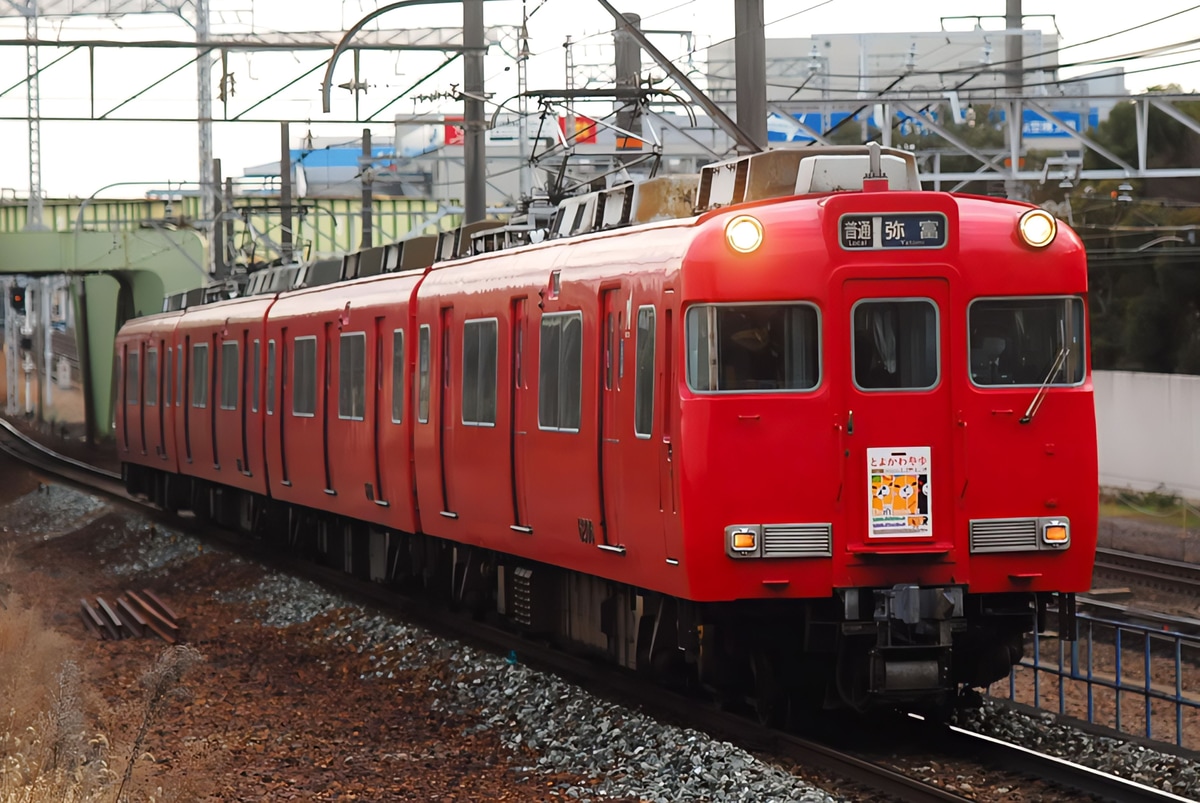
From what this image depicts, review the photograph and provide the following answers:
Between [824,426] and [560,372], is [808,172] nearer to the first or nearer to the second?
[824,426]

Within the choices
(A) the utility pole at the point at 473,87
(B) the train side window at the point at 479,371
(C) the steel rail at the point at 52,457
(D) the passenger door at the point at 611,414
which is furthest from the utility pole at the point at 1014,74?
(C) the steel rail at the point at 52,457

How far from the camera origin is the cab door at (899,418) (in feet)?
32.1

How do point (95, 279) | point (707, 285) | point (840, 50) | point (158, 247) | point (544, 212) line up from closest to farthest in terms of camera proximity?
point (707, 285), point (544, 212), point (158, 247), point (95, 279), point (840, 50)

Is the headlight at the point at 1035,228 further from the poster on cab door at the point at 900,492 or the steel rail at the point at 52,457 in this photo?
the steel rail at the point at 52,457

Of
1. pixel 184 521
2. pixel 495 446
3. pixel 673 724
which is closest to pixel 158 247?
pixel 184 521

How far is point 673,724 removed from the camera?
35.4ft

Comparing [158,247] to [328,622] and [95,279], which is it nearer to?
A: [95,279]

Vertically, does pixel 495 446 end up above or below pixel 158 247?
below

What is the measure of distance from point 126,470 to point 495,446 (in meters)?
20.7

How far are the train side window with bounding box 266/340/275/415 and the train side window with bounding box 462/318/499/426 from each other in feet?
23.7

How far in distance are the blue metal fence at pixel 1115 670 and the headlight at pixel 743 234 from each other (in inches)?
117

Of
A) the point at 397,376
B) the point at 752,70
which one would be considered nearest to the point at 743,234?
the point at 752,70

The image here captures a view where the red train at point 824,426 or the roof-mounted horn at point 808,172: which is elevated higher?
the roof-mounted horn at point 808,172

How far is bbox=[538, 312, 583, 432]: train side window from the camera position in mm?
11664
